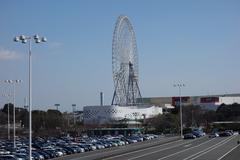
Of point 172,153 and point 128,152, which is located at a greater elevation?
point 172,153

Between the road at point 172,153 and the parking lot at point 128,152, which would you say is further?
the parking lot at point 128,152

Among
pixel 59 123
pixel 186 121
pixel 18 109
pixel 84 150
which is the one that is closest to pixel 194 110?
pixel 186 121

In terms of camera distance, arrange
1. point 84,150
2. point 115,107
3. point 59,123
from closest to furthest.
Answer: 1. point 84,150
2. point 59,123
3. point 115,107

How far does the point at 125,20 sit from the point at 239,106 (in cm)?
7567

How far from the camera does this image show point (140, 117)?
200m

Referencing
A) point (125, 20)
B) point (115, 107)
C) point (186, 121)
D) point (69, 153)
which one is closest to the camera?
point (69, 153)

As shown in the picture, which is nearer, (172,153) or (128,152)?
(172,153)

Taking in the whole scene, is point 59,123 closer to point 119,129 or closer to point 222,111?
point 119,129

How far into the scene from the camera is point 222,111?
633ft

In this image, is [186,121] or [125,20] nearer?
[125,20]

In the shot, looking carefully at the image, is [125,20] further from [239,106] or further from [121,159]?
[121,159]

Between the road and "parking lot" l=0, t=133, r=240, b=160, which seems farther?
"parking lot" l=0, t=133, r=240, b=160

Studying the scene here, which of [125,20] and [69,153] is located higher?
[125,20]

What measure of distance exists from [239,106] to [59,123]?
256 ft
